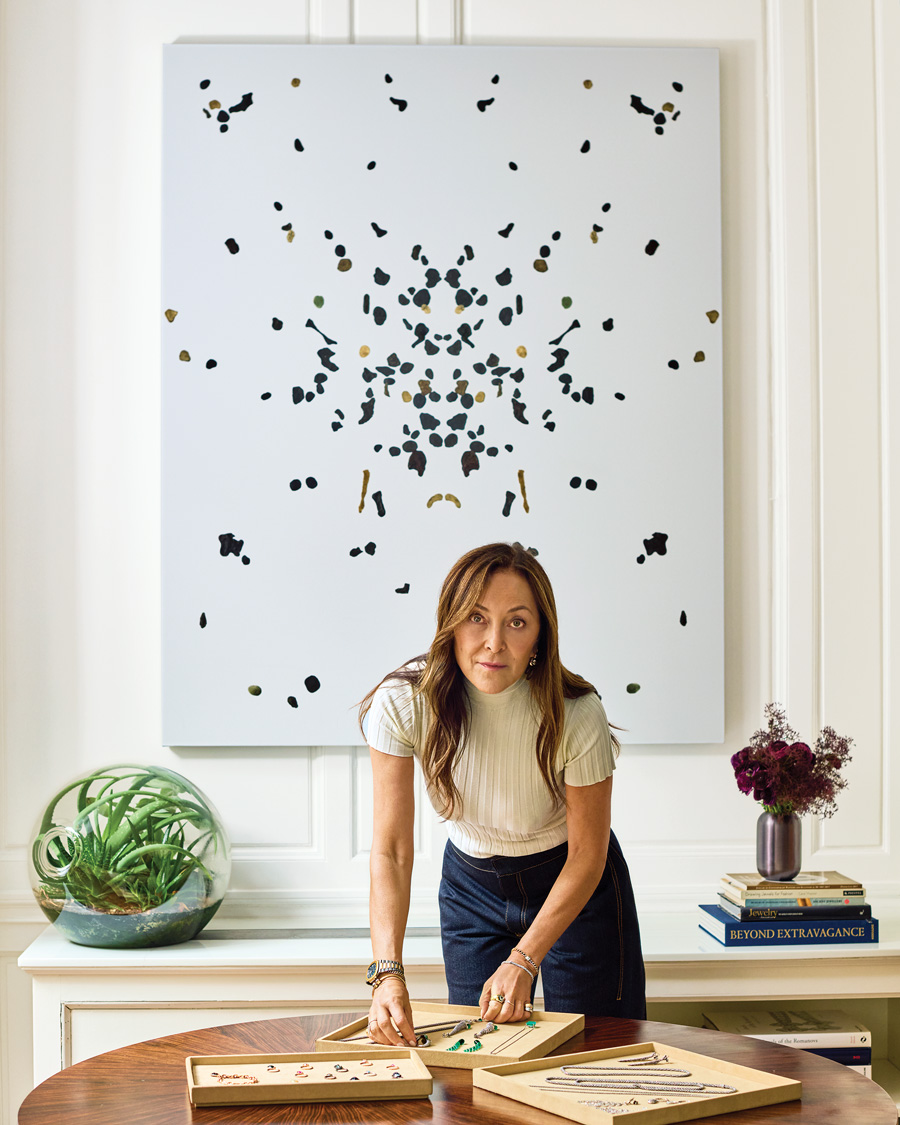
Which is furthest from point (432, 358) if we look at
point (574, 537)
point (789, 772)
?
point (789, 772)

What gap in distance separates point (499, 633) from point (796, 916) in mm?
1144

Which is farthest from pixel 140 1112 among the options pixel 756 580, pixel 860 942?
pixel 756 580

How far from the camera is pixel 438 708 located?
178cm

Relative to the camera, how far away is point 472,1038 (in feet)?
4.61

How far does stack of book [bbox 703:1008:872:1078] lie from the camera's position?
7.56 ft

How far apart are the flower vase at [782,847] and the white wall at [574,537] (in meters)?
0.24

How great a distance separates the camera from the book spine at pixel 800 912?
91.0 inches

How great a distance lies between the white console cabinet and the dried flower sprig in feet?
1.04

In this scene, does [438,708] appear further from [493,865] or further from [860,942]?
[860,942]

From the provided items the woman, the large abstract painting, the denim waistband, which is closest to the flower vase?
the large abstract painting

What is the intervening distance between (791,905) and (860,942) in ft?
0.55

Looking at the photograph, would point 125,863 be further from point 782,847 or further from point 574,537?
point 782,847

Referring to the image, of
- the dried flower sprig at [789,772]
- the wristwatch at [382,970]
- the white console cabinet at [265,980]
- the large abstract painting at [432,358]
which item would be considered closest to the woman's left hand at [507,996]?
the wristwatch at [382,970]

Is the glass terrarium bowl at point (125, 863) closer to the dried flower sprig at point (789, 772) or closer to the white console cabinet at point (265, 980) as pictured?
→ the white console cabinet at point (265, 980)
